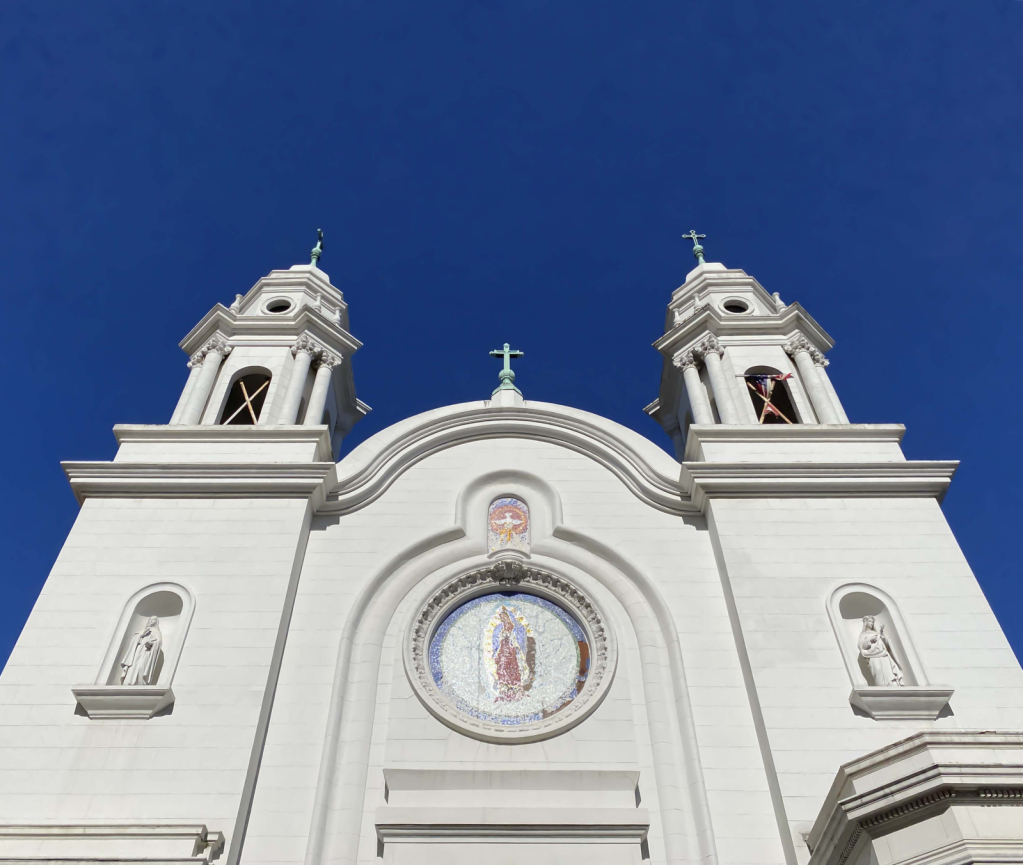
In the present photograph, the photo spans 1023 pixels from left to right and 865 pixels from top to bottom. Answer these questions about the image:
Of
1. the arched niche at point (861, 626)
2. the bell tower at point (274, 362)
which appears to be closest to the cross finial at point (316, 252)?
the bell tower at point (274, 362)

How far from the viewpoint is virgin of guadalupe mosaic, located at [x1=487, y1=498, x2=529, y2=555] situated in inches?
624

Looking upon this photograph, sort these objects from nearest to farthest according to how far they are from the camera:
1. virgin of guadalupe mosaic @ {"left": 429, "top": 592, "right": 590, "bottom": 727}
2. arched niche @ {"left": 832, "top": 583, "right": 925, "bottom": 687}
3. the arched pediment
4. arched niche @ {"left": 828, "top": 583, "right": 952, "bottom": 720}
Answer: arched niche @ {"left": 828, "top": 583, "right": 952, "bottom": 720}, arched niche @ {"left": 832, "top": 583, "right": 925, "bottom": 687}, virgin of guadalupe mosaic @ {"left": 429, "top": 592, "right": 590, "bottom": 727}, the arched pediment

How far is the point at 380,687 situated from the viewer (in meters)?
13.7

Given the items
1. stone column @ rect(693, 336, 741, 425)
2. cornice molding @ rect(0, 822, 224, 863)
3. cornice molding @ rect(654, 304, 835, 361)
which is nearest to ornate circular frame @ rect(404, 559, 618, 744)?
cornice molding @ rect(0, 822, 224, 863)

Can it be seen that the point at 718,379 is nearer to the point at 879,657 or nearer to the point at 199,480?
the point at 879,657

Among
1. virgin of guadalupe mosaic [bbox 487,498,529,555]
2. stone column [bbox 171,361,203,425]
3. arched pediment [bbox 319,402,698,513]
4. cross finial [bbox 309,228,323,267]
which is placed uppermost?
cross finial [bbox 309,228,323,267]

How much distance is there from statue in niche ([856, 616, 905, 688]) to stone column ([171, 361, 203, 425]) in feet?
44.1

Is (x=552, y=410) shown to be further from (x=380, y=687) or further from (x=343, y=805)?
(x=343, y=805)

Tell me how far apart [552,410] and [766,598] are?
5.93 m

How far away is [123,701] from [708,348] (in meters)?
14.3

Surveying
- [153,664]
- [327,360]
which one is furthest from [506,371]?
[153,664]

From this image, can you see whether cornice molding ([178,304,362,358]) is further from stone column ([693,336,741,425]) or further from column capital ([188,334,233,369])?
stone column ([693,336,741,425])

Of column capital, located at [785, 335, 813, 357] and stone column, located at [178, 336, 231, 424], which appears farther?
column capital, located at [785, 335, 813, 357]

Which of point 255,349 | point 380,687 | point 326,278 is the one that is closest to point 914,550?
point 380,687
